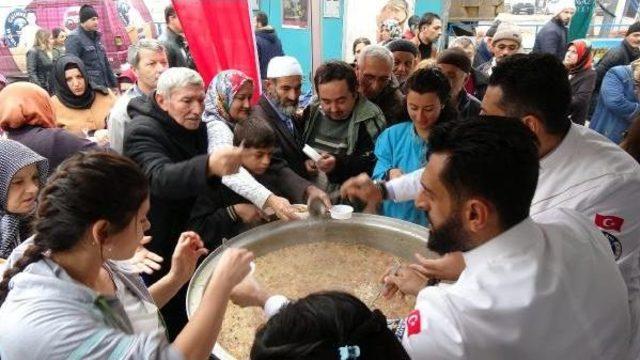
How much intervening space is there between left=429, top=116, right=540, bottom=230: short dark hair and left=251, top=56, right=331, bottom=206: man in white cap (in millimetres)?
1505

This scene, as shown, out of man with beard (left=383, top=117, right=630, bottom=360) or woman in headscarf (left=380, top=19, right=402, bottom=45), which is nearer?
man with beard (left=383, top=117, right=630, bottom=360)

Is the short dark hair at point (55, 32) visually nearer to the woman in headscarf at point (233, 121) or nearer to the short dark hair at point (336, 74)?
the woman in headscarf at point (233, 121)

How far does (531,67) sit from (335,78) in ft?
4.57

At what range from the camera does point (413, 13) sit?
306 inches

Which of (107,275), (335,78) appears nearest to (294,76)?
(335,78)

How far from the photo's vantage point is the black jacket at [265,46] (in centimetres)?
634

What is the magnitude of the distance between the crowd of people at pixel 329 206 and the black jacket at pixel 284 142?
2 centimetres

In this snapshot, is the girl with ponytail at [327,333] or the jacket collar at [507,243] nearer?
the girl with ponytail at [327,333]

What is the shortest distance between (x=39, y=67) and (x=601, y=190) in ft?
21.7

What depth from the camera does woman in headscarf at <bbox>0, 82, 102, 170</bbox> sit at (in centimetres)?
238

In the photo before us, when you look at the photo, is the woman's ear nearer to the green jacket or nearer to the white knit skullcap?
the green jacket

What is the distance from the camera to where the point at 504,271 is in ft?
3.66

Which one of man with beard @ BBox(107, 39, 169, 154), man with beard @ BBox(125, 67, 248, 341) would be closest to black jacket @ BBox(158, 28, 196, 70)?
man with beard @ BBox(107, 39, 169, 154)

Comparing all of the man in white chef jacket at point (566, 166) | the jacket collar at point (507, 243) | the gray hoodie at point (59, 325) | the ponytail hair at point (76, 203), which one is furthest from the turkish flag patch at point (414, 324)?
the ponytail hair at point (76, 203)
